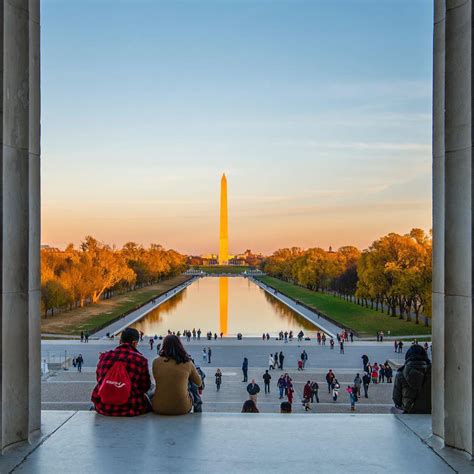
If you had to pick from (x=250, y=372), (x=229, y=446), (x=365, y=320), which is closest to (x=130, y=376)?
(x=229, y=446)

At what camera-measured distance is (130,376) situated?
5688mm

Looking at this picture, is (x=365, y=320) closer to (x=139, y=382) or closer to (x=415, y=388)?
(x=415, y=388)

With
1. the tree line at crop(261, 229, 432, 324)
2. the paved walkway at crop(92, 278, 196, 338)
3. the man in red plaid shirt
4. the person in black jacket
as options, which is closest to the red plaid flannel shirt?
the man in red plaid shirt

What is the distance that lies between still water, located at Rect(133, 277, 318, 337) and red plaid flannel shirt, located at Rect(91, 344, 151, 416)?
110 ft

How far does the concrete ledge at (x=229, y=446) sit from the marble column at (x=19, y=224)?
0.39 meters

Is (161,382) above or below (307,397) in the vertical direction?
above

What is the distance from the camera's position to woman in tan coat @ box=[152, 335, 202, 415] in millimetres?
5656

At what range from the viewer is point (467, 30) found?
4789 mm

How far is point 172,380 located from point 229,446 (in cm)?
115

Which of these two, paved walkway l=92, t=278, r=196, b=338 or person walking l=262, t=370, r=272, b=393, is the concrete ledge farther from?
paved walkway l=92, t=278, r=196, b=338

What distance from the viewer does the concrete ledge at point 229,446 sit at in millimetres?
4305

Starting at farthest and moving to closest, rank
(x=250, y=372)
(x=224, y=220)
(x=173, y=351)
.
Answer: (x=224, y=220) → (x=250, y=372) → (x=173, y=351)

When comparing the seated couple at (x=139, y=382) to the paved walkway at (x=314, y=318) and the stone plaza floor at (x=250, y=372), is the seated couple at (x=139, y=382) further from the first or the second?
the paved walkway at (x=314, y=318)

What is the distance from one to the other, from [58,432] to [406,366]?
3.42 m
